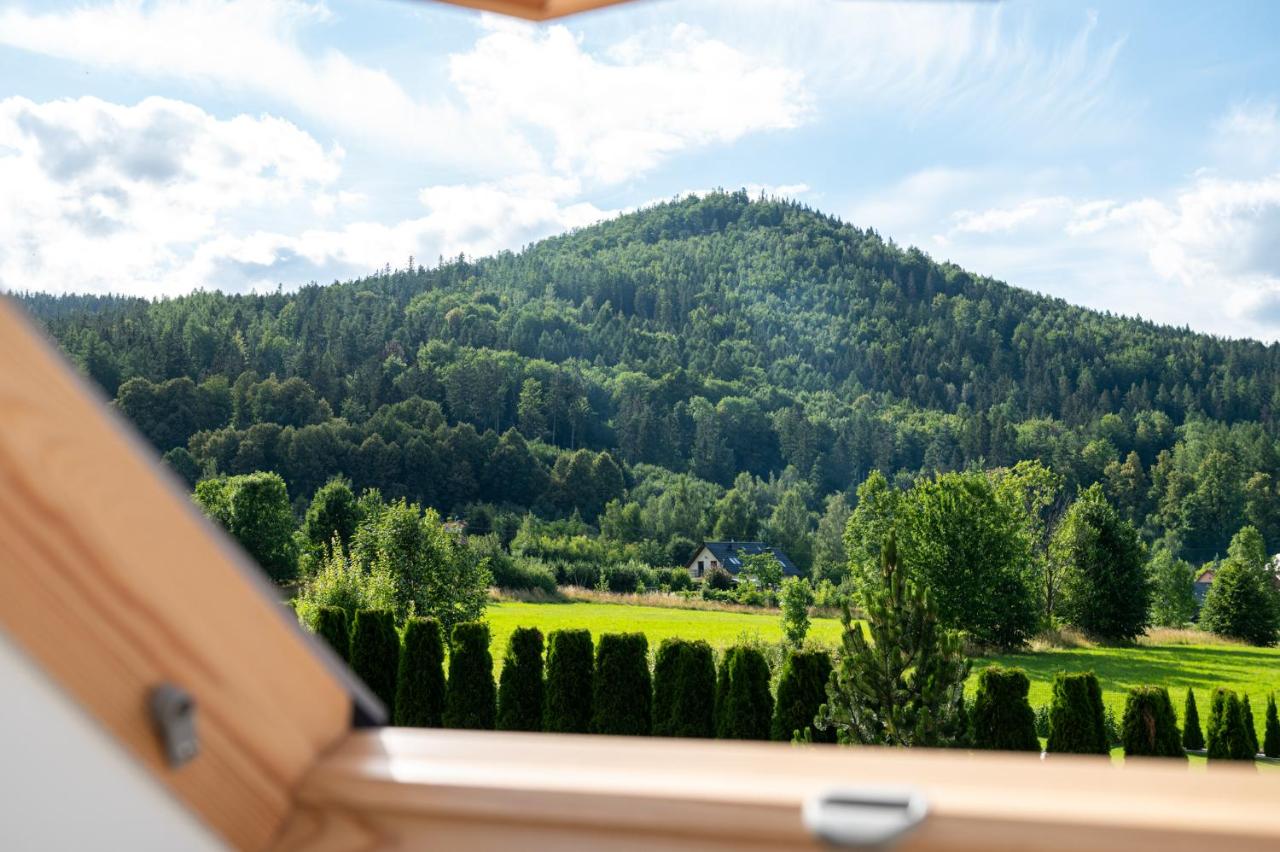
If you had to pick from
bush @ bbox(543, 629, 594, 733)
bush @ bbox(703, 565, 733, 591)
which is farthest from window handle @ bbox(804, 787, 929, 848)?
bush @ bbox(703, 565, 733, 591)

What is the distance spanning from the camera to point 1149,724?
552 centimetres

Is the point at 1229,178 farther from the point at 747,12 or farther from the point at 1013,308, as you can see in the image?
the point at 747,12

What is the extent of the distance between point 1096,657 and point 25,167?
85.8 feet

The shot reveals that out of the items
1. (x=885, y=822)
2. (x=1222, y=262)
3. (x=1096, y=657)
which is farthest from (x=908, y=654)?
(x=1222, y=262)

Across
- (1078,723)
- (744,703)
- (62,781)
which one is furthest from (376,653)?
(62,781)

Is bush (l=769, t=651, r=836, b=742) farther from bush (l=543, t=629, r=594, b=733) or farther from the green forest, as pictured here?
the green forest

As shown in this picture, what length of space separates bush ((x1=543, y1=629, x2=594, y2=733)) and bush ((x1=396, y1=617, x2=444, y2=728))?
748 millimetres

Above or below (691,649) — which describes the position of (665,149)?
above

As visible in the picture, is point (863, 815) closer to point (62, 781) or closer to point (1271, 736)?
point (62, 781)

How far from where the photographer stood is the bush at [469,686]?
6.36 metres

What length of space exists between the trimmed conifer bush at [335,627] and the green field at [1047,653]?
4.51 m

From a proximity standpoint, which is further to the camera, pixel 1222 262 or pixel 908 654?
pixel 1222 262

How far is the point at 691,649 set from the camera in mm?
6102

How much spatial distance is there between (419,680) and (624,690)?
1.34 metres
